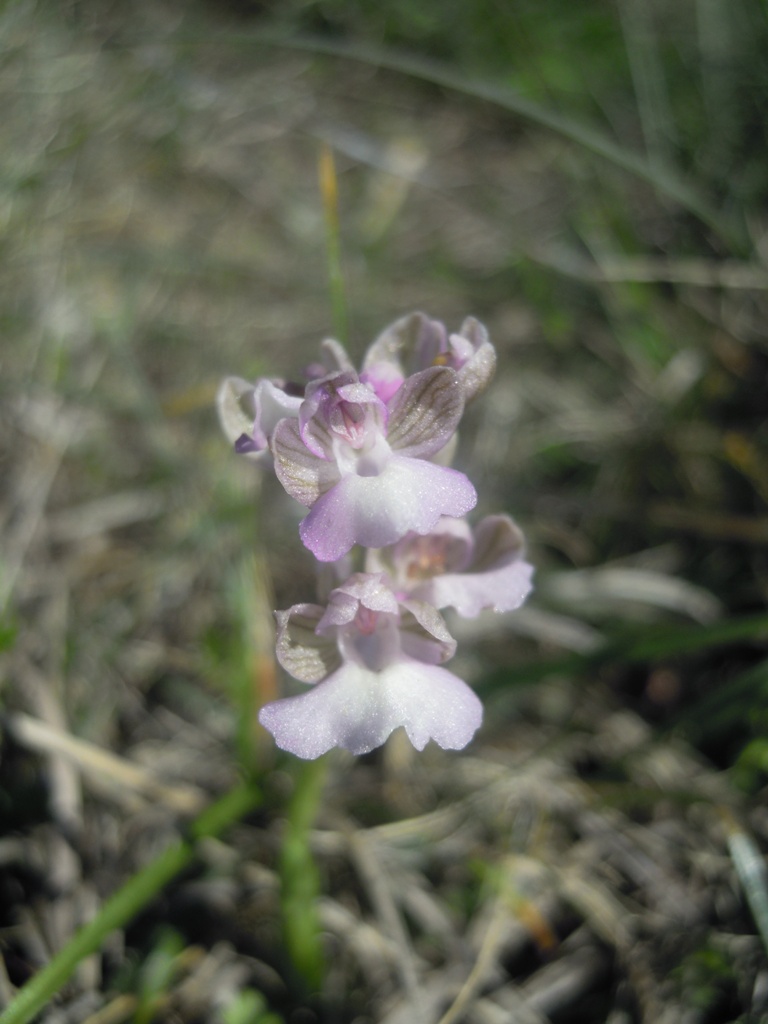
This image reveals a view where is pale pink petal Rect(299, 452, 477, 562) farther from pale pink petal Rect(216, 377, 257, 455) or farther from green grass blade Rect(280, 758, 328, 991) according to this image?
green grass blade Rect(280, 758, 328, 991)

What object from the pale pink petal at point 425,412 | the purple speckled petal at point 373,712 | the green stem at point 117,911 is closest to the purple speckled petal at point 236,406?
the pale pink petal at point 425,412

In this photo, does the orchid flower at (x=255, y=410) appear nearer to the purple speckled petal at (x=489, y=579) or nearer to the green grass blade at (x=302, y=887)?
the purple speckled petal at (x=489, y=579)

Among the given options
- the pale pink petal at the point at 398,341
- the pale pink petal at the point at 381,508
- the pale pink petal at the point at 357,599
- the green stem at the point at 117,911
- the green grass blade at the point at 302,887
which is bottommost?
the green grass blade at the point at 302,887

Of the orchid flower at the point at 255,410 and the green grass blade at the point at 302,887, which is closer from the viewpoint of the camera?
the orchid flower at the point at 255,410

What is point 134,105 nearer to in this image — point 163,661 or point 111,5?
point 111,5

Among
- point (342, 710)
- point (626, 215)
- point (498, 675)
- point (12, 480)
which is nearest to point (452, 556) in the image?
point (342, 710)

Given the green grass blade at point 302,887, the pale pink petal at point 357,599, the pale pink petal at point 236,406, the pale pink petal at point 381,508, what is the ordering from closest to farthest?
the pale pink petal at point 381,508
the pale pink petal at point 357,599
the pale pink petal at point 236,406
the green grass blade at point 302,887

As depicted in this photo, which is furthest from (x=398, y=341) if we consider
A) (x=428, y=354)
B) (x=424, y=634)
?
(x=424, y=634)
